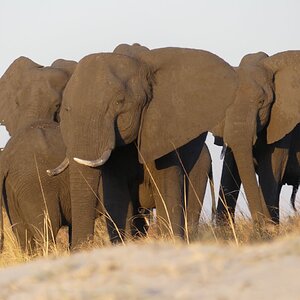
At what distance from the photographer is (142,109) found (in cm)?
1016

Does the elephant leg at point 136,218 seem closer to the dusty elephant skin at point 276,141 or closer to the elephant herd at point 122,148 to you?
the elephant herd at point 122,148

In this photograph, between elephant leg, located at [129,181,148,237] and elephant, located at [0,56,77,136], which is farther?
elephant, located at [0,56,77,136]

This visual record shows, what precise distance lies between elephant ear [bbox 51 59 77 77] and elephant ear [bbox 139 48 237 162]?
3.23 metres

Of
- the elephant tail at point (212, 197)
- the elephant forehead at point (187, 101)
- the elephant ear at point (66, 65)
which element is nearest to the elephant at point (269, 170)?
the elephant tail at point (212, 197)

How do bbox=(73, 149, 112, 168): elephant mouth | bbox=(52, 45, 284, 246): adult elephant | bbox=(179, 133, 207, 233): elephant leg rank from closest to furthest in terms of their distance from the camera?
bbox=(73, 149, 112, 168): elephant mouth → bbox=(52, 45, 284, 246): adult elephant → bbox=(179, 133, 207, 233): elephant leg

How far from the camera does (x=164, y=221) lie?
33.5 feet

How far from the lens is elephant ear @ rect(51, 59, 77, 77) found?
45.5 ft

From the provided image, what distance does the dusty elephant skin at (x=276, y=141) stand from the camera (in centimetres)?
1503

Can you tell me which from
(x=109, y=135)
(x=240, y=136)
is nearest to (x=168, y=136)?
(x=109, y=135)

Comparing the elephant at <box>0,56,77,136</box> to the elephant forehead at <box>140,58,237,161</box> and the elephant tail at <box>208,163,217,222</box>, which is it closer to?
the elephant tail at <box>208,163,217,222</box>

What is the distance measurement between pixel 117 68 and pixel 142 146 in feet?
2.40

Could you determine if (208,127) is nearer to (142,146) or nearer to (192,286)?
(142,146)

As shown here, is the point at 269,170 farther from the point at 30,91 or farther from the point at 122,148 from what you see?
the point at 122,148

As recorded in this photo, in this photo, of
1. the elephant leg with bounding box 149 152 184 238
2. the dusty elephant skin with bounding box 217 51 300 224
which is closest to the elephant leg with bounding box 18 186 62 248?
the elephant leg with bounding box 149 152 184 238
